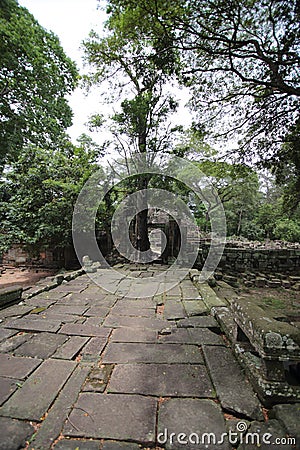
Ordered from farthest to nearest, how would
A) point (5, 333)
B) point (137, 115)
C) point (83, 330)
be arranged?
point (137, 115)
point (83, 330)
point (5, 333)

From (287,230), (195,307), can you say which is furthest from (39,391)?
(287,230)

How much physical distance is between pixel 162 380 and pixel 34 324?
5.78 ft

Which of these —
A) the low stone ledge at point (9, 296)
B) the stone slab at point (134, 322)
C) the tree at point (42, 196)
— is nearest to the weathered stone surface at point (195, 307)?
the stone slab at point (134, 322)

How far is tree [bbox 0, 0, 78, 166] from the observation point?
332 inches

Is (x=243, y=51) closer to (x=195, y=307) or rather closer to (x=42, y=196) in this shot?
(x=195, y=307)

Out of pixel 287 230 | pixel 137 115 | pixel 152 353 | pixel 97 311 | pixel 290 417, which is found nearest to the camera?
pixel 290 417

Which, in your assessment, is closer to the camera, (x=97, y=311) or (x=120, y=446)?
(x=120, y=446)

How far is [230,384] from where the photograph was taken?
1594 millimetres

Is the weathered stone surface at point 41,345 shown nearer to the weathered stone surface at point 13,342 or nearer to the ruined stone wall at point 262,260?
the weathered stone surface at point 13,342

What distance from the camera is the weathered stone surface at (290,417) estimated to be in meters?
1.18

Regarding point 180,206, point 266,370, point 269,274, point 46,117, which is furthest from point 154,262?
point 46,117

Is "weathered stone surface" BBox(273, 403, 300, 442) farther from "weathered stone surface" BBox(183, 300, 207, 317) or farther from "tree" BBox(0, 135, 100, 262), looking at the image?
"tree" BBox(0, 135, 100, 262)

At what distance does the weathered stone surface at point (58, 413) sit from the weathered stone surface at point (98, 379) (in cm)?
5

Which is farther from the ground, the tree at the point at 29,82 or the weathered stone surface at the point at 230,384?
the tree at the point at 29,82
